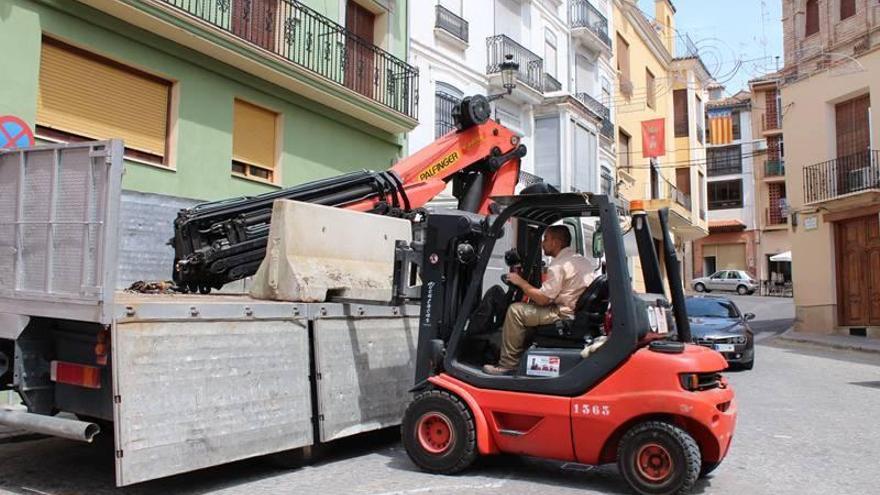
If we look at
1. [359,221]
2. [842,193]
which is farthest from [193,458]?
[842,193]

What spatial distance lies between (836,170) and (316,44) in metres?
16.2

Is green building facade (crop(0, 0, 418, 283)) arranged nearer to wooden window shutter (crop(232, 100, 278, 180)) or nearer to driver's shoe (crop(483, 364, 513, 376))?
wooden window shutter (crop(232, 100, 278, 180))

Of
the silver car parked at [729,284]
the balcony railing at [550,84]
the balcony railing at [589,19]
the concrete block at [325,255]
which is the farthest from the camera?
the silver car parked at [729,284]

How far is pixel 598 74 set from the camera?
2847 centimetres

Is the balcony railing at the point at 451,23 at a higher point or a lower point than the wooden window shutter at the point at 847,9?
lower

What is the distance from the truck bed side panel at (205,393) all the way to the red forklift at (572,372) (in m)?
0.98

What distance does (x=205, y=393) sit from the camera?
5.14 m

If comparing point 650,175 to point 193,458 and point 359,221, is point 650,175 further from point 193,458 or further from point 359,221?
point 193,458

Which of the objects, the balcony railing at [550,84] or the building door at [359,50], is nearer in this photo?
the building door at [359,50]

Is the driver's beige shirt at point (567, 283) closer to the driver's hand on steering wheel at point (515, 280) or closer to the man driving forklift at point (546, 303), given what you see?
the man driving forklift at point (546, 303)

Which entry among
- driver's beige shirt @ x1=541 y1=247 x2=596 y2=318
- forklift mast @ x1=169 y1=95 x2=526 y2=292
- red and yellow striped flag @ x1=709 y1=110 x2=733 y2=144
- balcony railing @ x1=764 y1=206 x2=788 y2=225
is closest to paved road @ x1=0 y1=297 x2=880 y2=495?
driver's beige shirt @ x1=541 y1=247 x2=596 y2=318

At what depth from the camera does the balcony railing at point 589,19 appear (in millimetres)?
26078

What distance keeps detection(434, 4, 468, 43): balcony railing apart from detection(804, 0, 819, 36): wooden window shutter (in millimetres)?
12772

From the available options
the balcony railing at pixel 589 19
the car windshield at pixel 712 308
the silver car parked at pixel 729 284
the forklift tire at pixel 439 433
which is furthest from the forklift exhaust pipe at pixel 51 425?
the silver car parked at pixel 729 284
